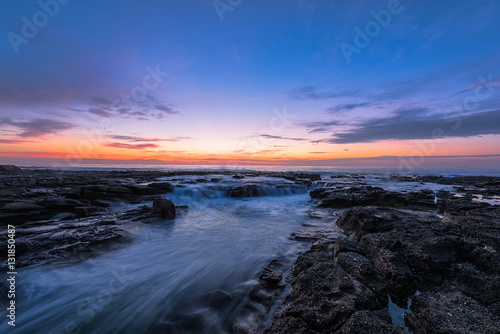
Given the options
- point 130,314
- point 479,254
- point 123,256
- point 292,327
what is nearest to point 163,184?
point 123,256

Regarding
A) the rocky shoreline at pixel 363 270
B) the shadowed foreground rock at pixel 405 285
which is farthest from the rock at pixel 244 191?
the shadowed foreground rock at pixel 405 285

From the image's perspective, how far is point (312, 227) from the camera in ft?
28.6

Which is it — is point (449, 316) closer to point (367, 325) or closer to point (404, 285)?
point (404, 285)

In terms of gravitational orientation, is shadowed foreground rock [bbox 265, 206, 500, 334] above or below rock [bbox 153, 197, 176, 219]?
above

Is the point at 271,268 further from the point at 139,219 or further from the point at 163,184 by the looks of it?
the point at 163,184

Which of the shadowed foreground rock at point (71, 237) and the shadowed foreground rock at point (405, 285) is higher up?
the shadowed foreground rock at point (405, 285)

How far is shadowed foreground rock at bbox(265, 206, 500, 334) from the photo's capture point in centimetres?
265

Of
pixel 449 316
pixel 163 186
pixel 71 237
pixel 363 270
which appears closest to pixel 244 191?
pixel 163 186

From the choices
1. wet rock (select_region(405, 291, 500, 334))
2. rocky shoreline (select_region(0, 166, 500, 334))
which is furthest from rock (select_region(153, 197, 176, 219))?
wet rock (select_region(405, 291, 500, 334))

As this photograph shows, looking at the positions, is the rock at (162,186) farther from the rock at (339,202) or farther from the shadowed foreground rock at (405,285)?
Result: the shadowed foreground rock at (405,285)

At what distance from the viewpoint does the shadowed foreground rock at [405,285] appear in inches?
104

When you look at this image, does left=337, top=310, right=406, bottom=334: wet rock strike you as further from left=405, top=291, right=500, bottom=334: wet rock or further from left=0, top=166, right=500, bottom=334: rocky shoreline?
left=405, top=291, right=500, bottom=334: wet rock

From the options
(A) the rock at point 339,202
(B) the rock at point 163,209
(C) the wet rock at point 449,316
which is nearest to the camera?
(C) the wet rock at point 449,316

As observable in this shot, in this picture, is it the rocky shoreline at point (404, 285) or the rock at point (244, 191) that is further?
the rock at point (244, 191)
